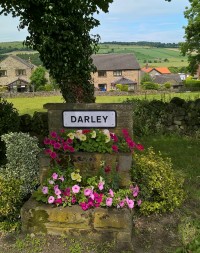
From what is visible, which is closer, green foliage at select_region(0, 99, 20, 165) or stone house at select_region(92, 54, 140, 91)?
green foliage at select_region(0, 99, 20, 165)

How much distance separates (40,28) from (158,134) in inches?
217

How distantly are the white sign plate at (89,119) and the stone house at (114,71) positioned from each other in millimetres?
77856

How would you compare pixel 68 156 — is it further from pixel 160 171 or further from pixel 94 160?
pixel 160 171

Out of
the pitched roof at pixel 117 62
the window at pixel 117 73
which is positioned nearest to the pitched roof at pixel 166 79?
the pitched roof at pixel 117 62

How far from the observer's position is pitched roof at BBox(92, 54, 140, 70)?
8325 cm

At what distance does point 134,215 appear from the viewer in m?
5.17

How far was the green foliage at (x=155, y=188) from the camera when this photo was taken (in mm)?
5199

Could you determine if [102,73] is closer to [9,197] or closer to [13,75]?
[13,75]

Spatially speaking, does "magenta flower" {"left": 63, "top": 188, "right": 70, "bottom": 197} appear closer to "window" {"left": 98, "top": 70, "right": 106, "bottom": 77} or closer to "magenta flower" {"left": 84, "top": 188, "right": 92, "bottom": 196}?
"magenta flower" {"left": 84, "top": 188, "right": 92, "bottom": 196}

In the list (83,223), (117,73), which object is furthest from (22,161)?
(117,73)

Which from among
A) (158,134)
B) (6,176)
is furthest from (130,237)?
(158,134)

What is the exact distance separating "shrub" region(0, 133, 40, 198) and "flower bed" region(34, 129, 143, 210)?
0.47 m

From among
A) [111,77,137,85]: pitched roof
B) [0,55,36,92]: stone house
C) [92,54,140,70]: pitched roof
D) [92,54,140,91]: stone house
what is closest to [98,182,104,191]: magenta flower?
[0,55,36,92]: stone house

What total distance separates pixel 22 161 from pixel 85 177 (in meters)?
1.18
